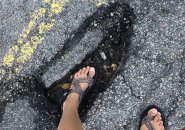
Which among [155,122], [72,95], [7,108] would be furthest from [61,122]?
[155,122]

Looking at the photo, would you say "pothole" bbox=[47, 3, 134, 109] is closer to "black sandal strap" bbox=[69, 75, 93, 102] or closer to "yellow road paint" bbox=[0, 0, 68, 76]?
"black sandal strap" bbox=[69, 75, 93, 102]

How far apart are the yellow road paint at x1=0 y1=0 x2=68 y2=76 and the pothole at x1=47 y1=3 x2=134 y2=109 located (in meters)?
0.32

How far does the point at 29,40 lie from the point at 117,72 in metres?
0.78

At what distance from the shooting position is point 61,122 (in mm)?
2941

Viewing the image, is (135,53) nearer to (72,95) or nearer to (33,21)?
(72,95)

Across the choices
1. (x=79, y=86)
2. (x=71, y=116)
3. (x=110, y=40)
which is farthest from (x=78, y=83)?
(x=110, y=40)

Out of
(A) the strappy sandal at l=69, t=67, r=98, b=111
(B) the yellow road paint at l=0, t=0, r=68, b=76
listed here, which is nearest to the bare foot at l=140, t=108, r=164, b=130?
(A) the strappy sandal at l=69, t=67, r=98, b=111

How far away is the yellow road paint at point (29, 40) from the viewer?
10.2ft

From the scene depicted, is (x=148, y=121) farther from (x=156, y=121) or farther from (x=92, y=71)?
(x=92, y=71)

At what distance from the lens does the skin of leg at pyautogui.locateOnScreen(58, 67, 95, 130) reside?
2.89 metres

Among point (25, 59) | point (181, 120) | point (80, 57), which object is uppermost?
point (25, 59)

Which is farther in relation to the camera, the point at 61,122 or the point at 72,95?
the point at 72,95

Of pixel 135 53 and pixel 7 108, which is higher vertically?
pixel 7 108

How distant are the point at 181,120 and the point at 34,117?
1.21m
